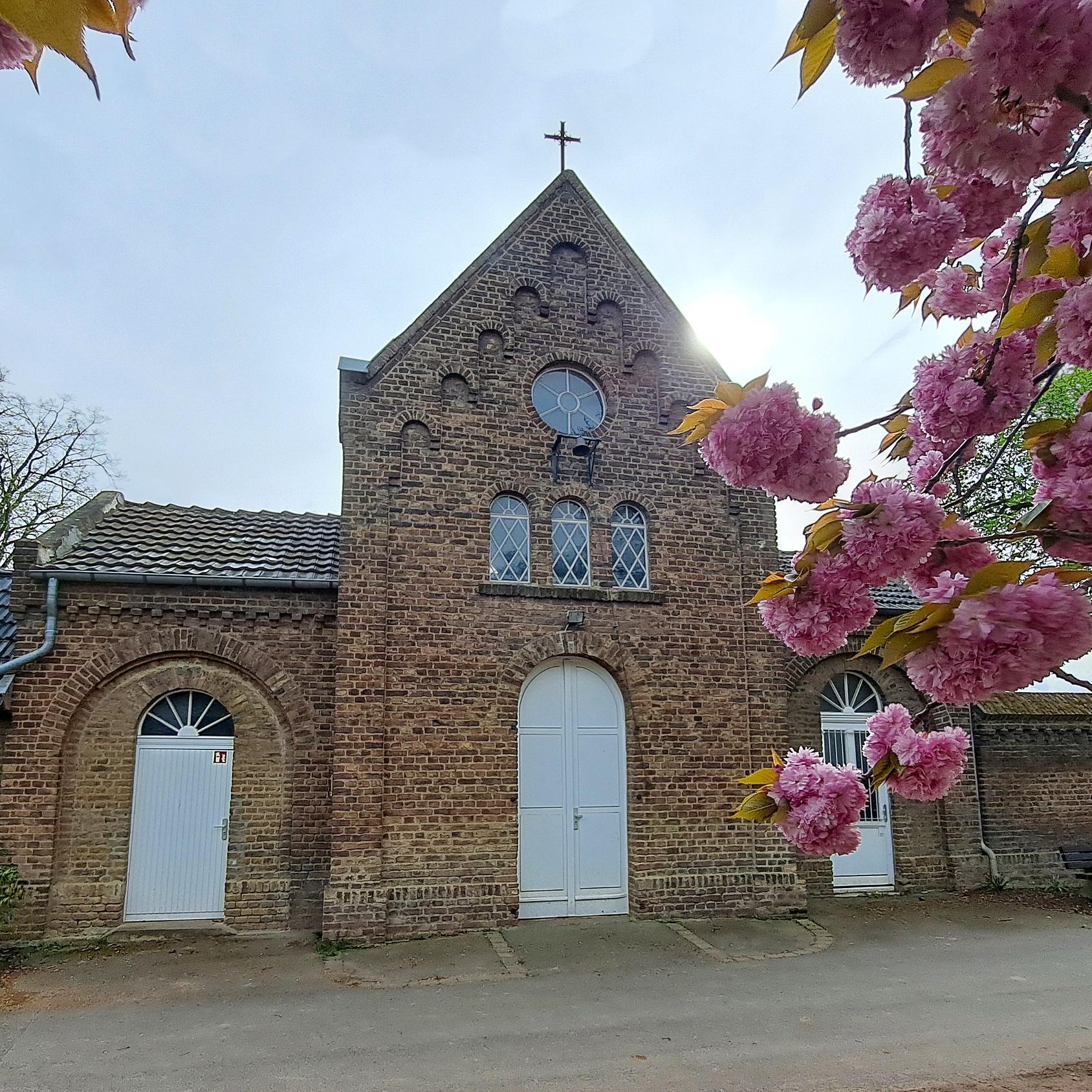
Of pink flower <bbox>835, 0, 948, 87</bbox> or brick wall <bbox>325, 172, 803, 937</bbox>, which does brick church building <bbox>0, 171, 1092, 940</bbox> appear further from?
pink flower <bbox>835, 0, 948, 87</bbox>

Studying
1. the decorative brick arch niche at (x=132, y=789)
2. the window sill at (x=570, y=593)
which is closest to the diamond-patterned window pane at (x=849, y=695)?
the window sill at (x=570, y=593)

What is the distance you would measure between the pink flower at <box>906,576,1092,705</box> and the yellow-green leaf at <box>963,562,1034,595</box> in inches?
0.4

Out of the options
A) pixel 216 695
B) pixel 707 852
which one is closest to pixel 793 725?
pixel 707 852

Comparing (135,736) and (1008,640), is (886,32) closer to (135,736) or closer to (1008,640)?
(1008,640)

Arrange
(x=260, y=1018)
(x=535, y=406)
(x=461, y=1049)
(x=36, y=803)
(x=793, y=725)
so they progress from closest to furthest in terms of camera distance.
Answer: (x=461, y=1049) < (x=260, y=1018) < (x=36, y=803) < (x=535, y=406) < (x=793, y=725)

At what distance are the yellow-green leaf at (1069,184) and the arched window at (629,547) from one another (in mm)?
9445

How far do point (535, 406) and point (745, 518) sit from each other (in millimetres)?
3221

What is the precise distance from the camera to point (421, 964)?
8.99m

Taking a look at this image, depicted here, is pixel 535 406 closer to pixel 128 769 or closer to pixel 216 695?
pixel 216 695

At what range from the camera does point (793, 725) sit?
1239 cm

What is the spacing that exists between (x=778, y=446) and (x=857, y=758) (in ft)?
37.2

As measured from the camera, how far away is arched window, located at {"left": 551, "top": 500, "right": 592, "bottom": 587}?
1120cm

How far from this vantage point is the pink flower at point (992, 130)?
1702 millimetres

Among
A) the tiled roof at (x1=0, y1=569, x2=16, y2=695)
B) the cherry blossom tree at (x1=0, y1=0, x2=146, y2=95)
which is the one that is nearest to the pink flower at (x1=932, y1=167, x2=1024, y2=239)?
the cherry blossom tree at (x1=0, y1=0, x2=146, y2=95)
